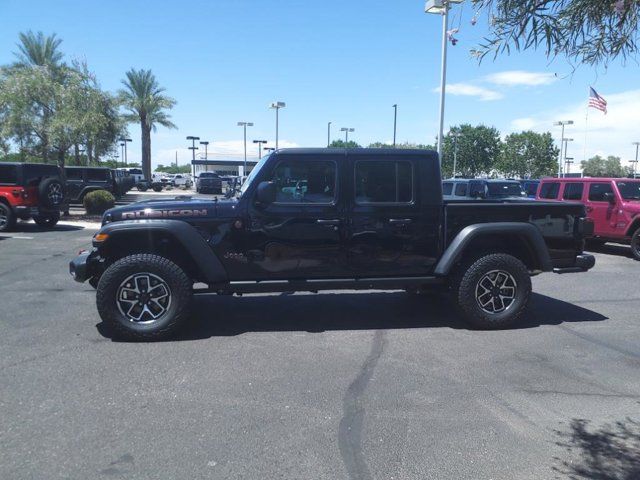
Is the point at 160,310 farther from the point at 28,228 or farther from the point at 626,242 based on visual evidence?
the point at 28,228

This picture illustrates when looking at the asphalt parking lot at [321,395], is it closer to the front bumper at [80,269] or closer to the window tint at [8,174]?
the front bumper at [80,269]

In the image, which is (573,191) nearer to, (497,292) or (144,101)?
(497,292)

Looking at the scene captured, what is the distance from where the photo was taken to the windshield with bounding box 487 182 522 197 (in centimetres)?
1736

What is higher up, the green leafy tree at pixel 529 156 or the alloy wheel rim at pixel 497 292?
the green leafy tree at pixel 529 156

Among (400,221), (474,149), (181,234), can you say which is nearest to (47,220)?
(181,234)

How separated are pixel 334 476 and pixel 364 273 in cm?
301

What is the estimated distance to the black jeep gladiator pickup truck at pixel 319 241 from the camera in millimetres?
5422

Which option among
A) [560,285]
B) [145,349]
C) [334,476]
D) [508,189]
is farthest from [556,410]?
[508,189]

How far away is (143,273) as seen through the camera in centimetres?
539

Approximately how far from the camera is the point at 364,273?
5852mm

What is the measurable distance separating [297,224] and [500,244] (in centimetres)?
248

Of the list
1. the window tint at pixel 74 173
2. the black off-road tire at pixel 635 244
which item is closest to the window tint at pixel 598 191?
the black off-road tire at pixel 635 244

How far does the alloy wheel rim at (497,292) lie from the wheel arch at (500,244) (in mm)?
345

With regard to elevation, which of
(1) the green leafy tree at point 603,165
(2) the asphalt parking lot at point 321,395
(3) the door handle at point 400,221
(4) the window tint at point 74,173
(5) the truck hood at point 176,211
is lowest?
(2) the asphalt parking lot at point 321,395
